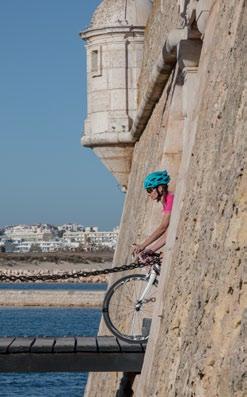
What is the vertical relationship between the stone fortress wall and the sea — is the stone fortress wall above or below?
above

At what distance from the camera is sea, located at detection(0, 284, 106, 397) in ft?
86.8

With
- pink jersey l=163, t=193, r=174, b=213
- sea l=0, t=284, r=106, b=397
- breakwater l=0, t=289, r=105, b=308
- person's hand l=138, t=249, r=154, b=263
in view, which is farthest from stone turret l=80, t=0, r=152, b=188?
breakwater l=0, t=289, r=105, b=308

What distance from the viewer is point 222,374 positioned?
174 inches

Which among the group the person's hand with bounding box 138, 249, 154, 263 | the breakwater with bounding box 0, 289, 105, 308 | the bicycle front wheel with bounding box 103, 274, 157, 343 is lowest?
the breakwater with bounding box 0, 289, 105, 308

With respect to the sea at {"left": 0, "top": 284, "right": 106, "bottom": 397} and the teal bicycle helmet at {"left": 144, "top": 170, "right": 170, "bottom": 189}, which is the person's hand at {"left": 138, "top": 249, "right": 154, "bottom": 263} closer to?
the teal bicycle helmet at {"left": 144, "top": 170, "right": 170, "bottom": 189}

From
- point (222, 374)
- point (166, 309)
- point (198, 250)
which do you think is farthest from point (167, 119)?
point (222, 374)

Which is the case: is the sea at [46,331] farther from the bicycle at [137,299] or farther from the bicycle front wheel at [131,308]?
the bicycle at [137,299]

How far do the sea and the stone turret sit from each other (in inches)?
400

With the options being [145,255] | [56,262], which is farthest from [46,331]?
[56,262]

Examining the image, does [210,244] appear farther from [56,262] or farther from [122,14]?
[56,262]

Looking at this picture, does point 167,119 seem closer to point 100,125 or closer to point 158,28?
point 158,28

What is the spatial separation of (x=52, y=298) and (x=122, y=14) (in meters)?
54.9

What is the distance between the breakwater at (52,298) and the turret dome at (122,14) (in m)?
51.8

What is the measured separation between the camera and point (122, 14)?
1605 centimetres
